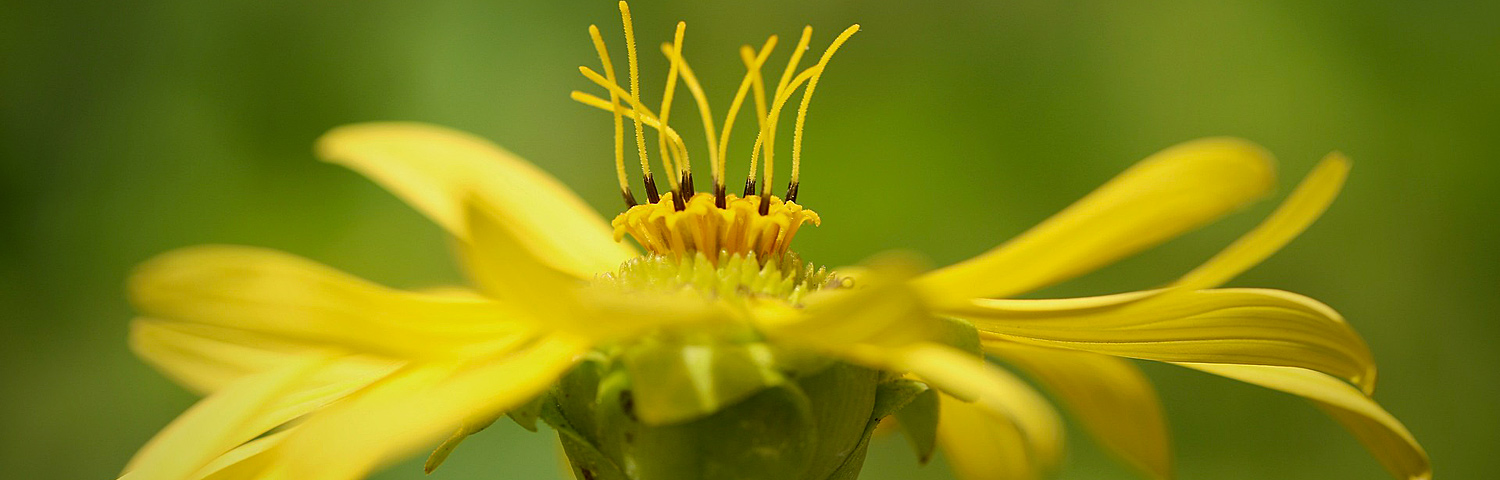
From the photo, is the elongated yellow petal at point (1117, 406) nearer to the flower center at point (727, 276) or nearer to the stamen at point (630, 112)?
the flower center at point (727, 276)

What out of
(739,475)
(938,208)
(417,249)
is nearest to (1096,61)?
(938,208)

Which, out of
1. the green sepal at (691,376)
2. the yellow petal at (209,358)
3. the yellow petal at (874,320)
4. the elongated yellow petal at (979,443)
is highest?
the yellow petal at (874,320)

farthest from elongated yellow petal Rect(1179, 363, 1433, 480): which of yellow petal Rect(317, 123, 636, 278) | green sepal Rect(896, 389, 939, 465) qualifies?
yellow petal Rect(317, 123, 636, 278)

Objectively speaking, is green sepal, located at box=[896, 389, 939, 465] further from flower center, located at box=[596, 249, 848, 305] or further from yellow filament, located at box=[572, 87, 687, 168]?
yellow filament, located at box=[572, 87, 687, 168]

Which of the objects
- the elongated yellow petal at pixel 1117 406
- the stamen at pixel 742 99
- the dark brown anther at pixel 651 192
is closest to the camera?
the elongated yellow petal at pixel 1117 406

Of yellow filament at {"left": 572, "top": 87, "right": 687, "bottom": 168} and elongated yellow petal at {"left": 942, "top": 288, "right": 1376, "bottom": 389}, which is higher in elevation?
yellow filament at {"left": 572, "top": 87, "right": 687, "bottom": 168}

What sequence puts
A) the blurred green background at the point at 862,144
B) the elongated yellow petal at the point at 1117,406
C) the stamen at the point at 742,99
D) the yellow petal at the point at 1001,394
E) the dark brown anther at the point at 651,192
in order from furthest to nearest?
1. the blurred green background at the point at 862,144
2. the dark brown anther at the point at 651,192
3. the stamen at the point at 742,99
4. the elongated yellow petal at the point at 1117,406
5. the yellow petal at the point at 1001,394

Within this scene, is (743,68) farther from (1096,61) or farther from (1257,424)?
(1257,424)

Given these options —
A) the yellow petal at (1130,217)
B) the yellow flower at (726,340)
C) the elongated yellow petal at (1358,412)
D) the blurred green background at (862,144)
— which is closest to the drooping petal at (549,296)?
the yellow flower at (726,340)
